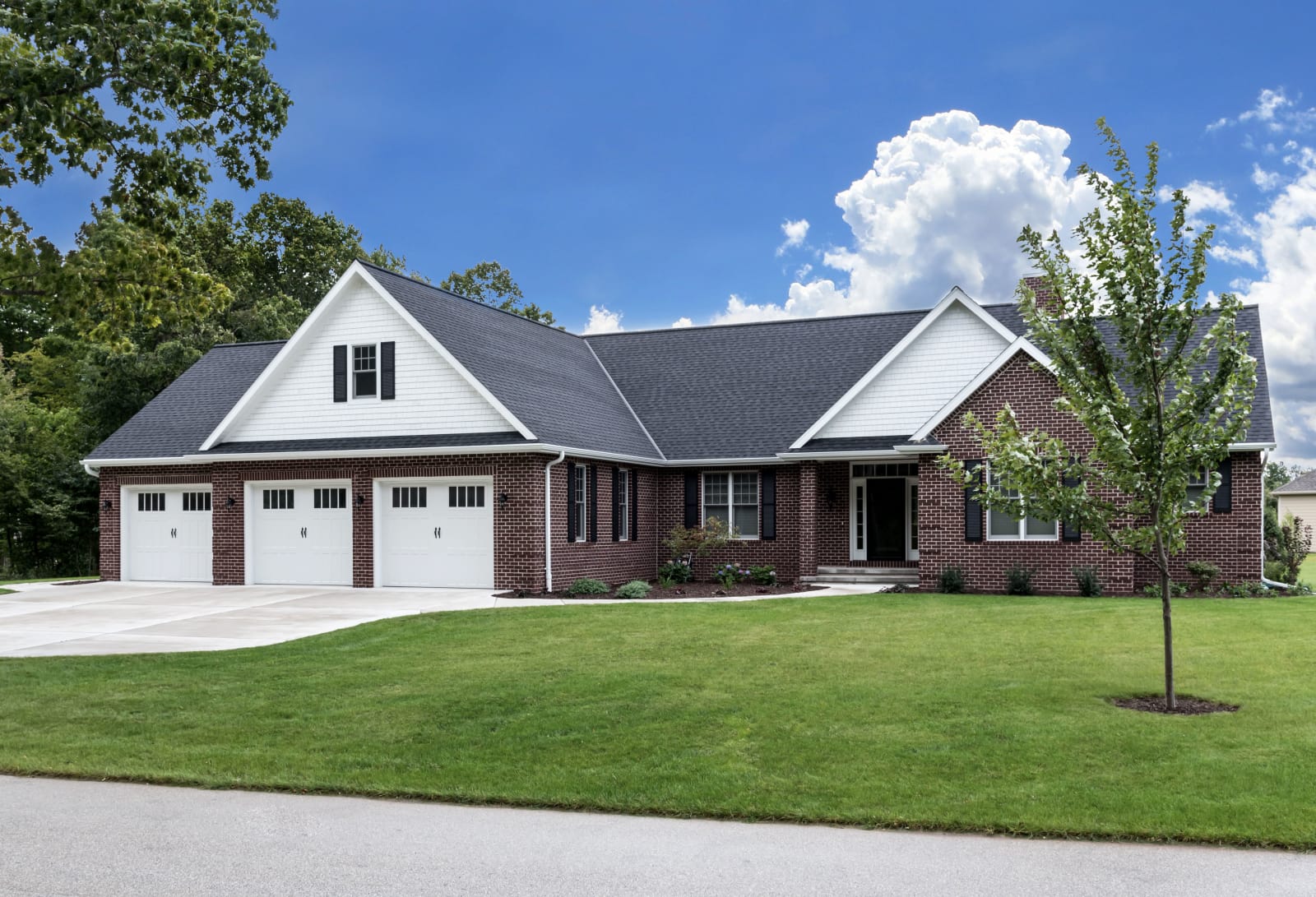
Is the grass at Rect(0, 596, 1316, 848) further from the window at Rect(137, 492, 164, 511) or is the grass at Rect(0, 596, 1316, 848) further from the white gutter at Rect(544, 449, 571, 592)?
the window at Rect(137, 492, 164, 511)

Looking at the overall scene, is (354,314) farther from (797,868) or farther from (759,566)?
(797,868)

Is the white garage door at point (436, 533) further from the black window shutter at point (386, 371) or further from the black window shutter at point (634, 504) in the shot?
the black window shutter at point (634, 504)

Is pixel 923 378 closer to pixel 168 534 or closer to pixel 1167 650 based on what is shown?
pixel 1167 650

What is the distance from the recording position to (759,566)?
25.3 meters

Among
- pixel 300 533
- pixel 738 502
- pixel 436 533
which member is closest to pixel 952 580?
pixel 738 502

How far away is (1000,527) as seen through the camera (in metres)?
22.0

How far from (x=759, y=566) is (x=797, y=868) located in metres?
19.2

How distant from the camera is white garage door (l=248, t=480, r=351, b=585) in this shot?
24.2m

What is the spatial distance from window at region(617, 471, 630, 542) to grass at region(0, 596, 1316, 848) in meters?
9.77

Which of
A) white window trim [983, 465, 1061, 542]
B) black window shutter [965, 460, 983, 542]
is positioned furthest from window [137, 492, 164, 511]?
white window trim [983, 465, 1061, 542]

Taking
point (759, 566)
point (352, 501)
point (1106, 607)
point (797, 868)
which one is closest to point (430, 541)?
point (352, 501)

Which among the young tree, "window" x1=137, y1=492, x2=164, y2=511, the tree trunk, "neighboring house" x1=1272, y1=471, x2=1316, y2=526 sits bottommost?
"neighboring house" x1=1272, y1=471, x2=1316, y2=526

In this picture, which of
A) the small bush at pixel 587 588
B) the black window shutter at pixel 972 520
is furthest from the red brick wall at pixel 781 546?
the small bush at pixel 587 588

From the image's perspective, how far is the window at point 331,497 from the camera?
24219mm
